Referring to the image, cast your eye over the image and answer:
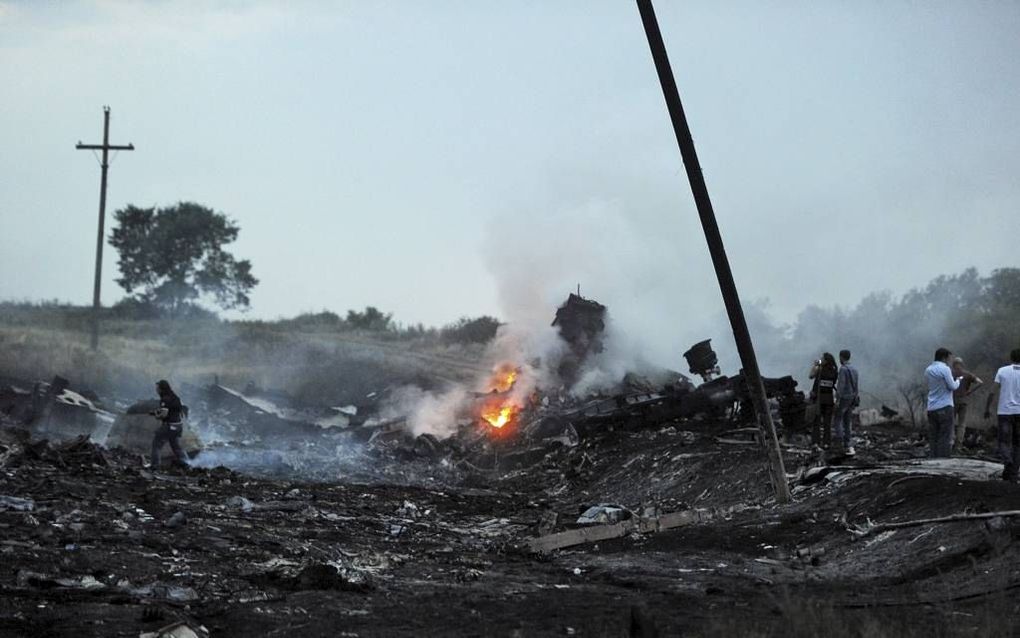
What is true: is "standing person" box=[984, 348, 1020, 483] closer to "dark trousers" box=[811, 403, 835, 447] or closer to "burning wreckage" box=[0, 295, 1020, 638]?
"burning wreckage" box=[0, 295, 1020, 638]

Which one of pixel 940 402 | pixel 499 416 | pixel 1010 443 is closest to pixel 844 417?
pixel 940 402

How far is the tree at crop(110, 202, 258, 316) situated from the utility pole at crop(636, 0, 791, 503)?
161 feet

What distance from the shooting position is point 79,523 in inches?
440

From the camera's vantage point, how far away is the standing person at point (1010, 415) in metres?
12.6

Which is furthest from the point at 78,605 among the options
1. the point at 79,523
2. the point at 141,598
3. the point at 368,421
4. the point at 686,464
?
the point at 368,421

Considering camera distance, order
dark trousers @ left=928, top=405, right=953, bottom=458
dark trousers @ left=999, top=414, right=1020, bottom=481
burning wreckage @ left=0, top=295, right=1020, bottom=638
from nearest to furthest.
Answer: burning wreckage @ left=0, top=295, right=1020, bottom=638
dark trousers @ left=999, top=414, right=1020, bottom=481
dark trousers @ left=928, top=405, right=953, bottom=458

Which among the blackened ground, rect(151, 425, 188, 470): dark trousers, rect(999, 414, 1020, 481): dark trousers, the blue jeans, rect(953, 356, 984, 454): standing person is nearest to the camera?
the blackened ground

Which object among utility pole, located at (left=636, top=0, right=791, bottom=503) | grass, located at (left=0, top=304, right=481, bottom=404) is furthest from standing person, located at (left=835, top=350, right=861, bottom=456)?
grass, located at (left=0, top=304, right=481, bottom=404)

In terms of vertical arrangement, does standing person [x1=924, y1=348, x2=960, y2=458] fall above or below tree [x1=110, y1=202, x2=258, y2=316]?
below

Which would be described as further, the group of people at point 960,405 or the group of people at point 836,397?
the group of people at point 836,397

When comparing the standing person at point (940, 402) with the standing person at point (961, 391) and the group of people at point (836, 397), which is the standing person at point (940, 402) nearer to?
the standing person at point (961, 391)

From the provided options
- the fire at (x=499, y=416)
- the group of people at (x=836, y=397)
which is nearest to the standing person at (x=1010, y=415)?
the group of people at (x=836, y=397)

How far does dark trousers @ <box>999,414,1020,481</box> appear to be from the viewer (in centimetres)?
1252

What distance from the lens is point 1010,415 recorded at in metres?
12.7
